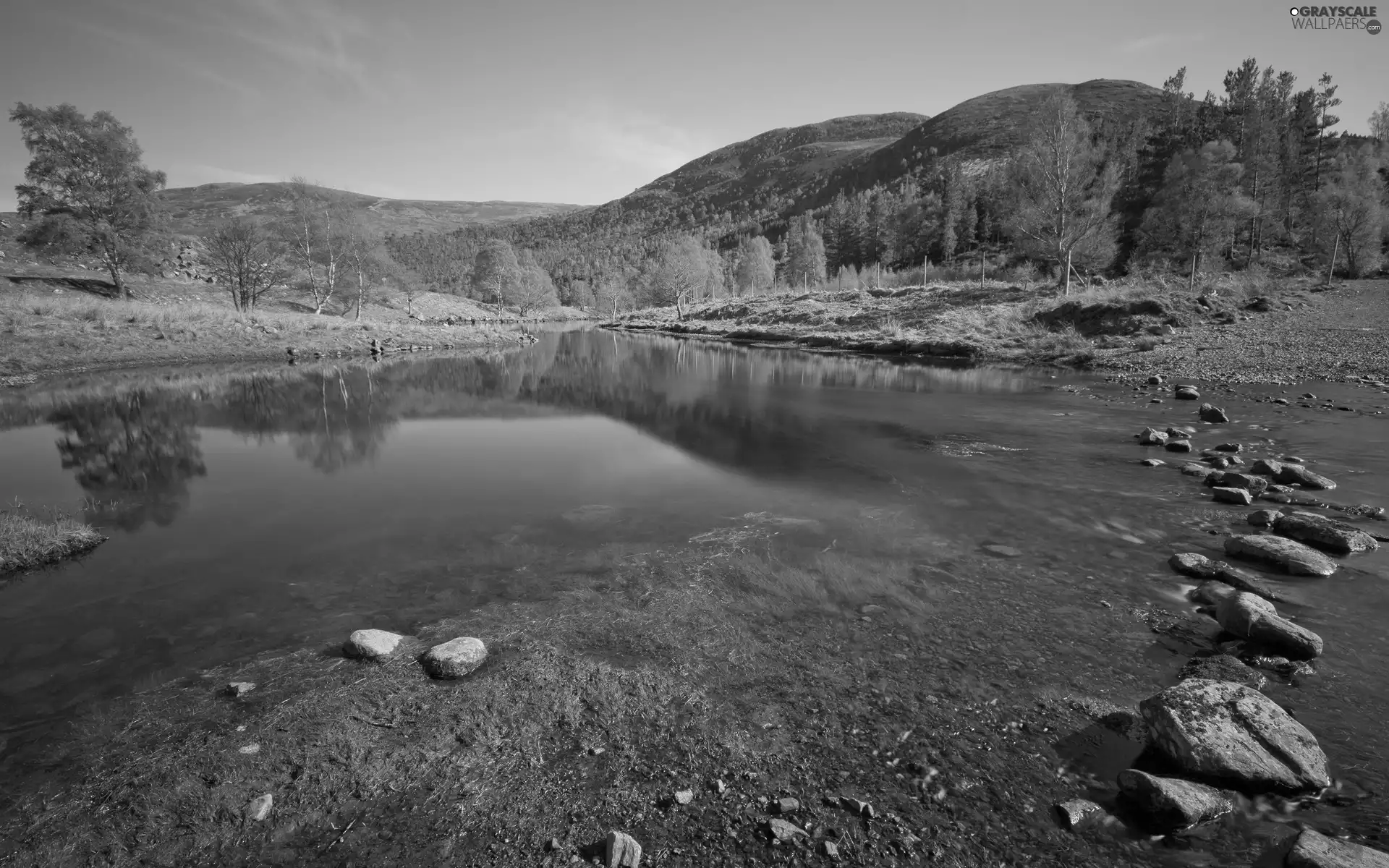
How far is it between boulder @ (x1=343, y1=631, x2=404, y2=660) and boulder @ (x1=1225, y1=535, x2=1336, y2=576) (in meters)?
10.4

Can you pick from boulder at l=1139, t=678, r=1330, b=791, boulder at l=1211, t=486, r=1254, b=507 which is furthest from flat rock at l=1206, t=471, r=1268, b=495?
boulder at l=1139, t=678, r=1330, b=791

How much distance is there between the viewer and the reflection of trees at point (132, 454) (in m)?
10.5

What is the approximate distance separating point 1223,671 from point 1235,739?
1.55 meters

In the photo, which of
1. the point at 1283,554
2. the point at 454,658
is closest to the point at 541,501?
the point at 454,658

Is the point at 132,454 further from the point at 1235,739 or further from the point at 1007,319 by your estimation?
the point at 1007,319

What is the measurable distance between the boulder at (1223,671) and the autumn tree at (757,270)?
95.1 m

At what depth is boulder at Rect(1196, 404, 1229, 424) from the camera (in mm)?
15523

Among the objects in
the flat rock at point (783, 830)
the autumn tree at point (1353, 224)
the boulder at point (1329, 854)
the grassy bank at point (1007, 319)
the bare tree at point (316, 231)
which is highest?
the bare tree at point (316, 231)

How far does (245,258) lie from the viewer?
4628 cm

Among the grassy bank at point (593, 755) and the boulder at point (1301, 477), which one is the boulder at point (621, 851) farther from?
the boulder at point (1301, 477)

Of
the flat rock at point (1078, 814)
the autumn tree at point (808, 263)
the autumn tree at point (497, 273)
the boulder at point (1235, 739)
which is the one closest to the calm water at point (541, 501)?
the boulder at point (1235, 739)

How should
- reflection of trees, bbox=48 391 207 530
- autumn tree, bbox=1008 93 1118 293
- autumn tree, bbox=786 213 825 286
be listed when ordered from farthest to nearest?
autumn tree, bbox=786 213 825 286 < autumn tree, bbox=1008 93 1118 293 < reflection of trees, bbox=48 391 207 530

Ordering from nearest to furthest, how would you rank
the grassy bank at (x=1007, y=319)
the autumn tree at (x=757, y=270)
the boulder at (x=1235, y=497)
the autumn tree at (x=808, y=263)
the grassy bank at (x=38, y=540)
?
the grassy bank at (x=38, y=540)
the boulder at (x=1235, y=497)
the grassy bank at (x=1007, y=319)
the autumn tree at (x=808, y=263)
the autumn tree at (x=757, y=270)

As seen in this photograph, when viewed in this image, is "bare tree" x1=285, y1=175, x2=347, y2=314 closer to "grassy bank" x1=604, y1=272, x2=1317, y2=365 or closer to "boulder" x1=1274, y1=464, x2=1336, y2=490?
"grassy bank" x1=604, y1=272, x2=1317, y2=365
